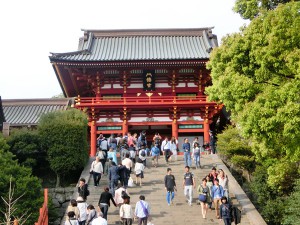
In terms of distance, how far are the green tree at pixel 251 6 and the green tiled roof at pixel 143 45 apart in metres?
12.6

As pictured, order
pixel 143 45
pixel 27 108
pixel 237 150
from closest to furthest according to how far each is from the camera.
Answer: pixel 237 150
pixel 143 45
pixel 27 108

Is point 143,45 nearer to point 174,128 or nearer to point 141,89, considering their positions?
point 141,89

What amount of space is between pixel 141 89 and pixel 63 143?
10493mm

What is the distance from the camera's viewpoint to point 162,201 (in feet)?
53.1

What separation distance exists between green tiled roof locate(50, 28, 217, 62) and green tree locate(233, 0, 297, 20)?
41.4 feet

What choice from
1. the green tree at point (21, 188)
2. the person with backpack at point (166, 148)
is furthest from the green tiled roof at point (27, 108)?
the green tree at point (21, 188)

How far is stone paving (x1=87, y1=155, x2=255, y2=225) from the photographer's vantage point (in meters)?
14.4

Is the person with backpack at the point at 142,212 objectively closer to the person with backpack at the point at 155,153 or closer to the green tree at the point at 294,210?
the green tree at the point at 294,210

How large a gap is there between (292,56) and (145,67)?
17106 millimetres

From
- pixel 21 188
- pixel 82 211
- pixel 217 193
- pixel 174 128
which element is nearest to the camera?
pixel 82 211

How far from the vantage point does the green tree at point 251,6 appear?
1441 cm

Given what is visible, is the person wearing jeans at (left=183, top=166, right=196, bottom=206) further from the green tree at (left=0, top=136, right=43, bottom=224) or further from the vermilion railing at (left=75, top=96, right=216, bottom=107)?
the vermilion railing at (left=75, top=96, right=216, bottom=107)

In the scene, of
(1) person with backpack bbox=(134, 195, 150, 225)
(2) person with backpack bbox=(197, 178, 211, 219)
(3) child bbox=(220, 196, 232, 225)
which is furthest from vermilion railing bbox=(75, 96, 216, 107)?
(1) person with backpack bbox=(134, 195, 150, 225)

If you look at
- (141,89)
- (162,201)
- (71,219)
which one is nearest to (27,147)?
(162,201)
